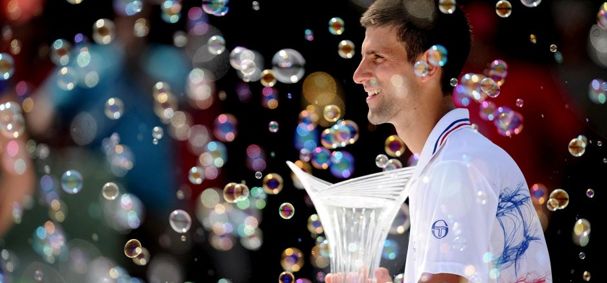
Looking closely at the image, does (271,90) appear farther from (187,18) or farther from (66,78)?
(66,78)

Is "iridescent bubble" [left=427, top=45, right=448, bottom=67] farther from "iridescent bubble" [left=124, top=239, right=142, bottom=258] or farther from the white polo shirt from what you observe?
"iridescent bubble" [left=124, top=239, right=142, bottom=258]

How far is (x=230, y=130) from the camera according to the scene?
119 inches

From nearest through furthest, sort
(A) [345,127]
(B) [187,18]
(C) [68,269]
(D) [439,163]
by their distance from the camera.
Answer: (D) [439,163] < (A) [345,127] < (C) [68,269] < (B) [187,18]

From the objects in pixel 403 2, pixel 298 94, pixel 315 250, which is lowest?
pixel 315 250

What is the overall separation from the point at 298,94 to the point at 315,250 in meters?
0.71

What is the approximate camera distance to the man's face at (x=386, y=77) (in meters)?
2.00

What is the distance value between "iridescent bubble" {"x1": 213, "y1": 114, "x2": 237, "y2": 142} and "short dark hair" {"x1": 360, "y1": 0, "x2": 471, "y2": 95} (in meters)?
1.02

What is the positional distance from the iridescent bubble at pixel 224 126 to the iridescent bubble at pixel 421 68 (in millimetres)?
1121

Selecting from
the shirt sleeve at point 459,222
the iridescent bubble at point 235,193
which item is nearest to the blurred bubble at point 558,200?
the shirt sleeve at point 459,222

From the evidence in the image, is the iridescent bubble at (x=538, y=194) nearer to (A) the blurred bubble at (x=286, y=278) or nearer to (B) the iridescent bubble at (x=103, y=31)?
(A) the blurred bubble at (x=286, y=278)

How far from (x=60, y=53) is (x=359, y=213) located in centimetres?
166

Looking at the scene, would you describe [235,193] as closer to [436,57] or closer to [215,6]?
[215,6]

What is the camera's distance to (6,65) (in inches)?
119

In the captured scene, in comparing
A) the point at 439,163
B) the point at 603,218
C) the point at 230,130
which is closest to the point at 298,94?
the point at 230,130
